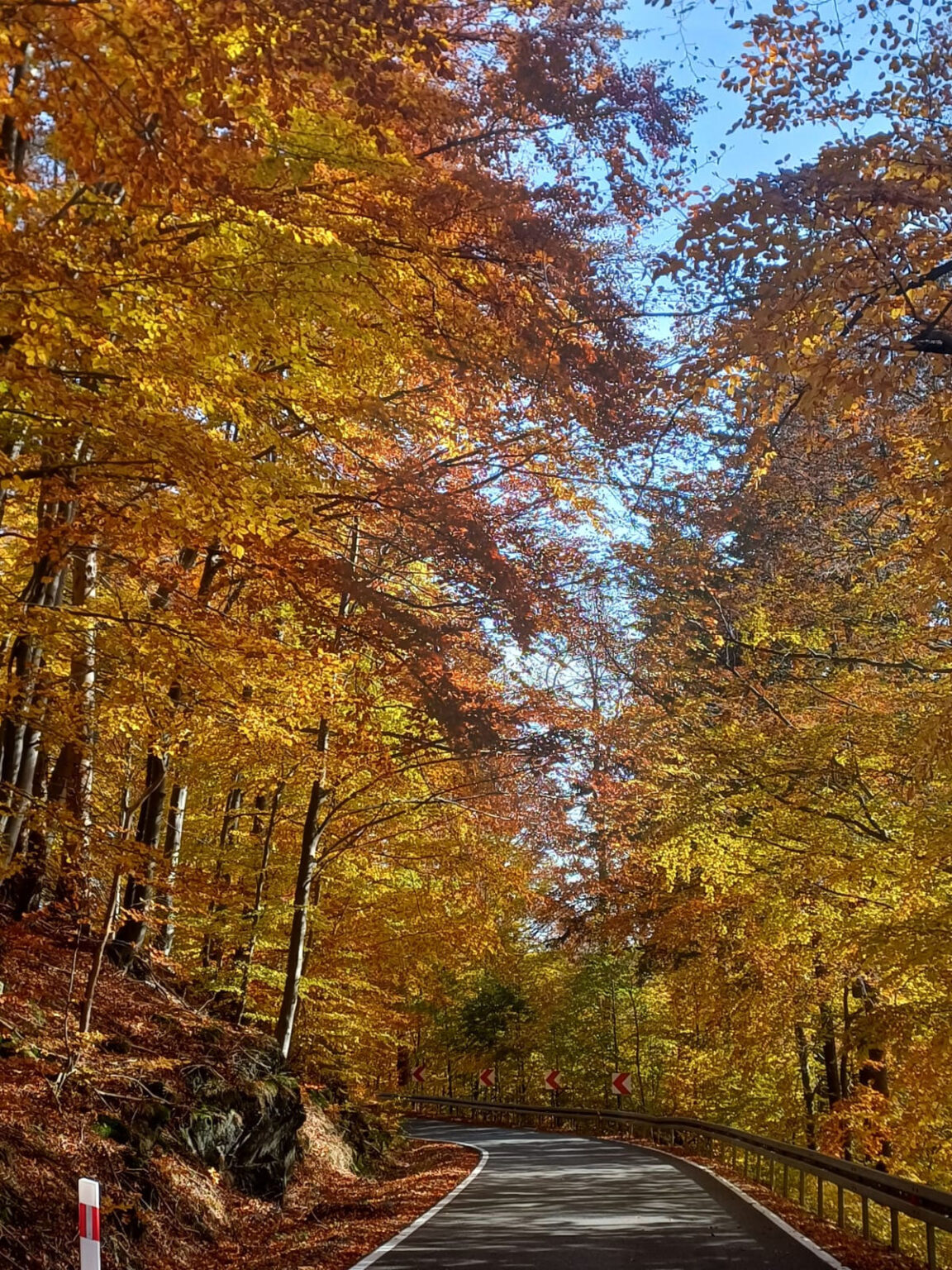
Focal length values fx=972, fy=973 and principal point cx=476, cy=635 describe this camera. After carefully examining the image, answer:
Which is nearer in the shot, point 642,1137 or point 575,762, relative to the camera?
point 575,762

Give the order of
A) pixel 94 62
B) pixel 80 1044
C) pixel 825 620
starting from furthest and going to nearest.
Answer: pixel 825 620 < pixel 80 1044 < pixel 94 62

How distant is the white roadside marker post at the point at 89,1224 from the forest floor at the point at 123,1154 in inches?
98.3

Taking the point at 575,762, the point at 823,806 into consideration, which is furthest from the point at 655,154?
the point at 575,762

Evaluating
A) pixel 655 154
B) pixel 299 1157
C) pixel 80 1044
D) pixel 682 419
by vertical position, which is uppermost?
pixel 655 154

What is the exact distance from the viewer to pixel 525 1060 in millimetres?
37625

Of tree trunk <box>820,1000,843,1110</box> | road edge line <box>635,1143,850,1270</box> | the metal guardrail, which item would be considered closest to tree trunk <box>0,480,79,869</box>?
road edge line <box>635,1143,850,1270</box>

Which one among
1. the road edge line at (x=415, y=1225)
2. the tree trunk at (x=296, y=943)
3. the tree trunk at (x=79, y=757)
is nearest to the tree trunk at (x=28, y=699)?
the tree trunk at (x=79, y=757)

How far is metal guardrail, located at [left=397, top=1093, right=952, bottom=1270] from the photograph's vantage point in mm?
8242

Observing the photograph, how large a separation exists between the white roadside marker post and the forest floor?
2.50m

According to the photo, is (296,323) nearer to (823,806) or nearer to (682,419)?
(682,419)

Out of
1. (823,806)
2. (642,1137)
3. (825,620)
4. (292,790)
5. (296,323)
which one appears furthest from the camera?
(642,1137)

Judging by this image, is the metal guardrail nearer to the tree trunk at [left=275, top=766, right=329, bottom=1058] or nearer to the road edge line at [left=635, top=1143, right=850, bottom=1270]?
the road edge line at [left=635, top=1143, right=850, bottom=1270]

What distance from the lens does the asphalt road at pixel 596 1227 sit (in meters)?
7.67

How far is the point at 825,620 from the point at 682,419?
6.60 metres
